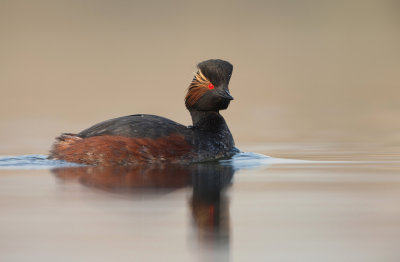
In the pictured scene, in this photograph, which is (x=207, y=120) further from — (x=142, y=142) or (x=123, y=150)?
(x=123, y=150)

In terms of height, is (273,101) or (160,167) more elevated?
(273,101)

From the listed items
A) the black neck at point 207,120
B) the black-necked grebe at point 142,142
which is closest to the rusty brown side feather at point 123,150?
the black-necked grebe at point 142,142

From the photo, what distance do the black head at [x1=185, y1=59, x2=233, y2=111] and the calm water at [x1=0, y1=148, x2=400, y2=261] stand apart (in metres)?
1.56

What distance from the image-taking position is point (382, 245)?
495 cm

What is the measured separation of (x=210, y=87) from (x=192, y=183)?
297 cm

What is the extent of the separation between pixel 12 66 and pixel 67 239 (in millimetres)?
29768

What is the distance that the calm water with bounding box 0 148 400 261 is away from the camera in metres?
4.82

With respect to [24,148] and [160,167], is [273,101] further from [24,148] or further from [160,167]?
[160,167]

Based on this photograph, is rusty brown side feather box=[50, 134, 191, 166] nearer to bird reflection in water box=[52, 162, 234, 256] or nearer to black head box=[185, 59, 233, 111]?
bird reflection in water box=[52, 162, 234, 256]

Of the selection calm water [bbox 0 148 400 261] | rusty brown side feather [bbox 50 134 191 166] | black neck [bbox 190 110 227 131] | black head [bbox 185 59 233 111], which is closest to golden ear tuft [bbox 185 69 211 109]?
black head [bbox 185 59 233 111]

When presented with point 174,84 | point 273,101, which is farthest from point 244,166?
point 174,84

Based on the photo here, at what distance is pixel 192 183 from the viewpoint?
7750mm

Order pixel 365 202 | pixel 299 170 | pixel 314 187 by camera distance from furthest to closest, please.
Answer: pixel 299 170 < pixel 314 187 < pixel 365 202

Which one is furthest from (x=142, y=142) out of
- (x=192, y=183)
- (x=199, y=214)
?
(x=199, y=214)
